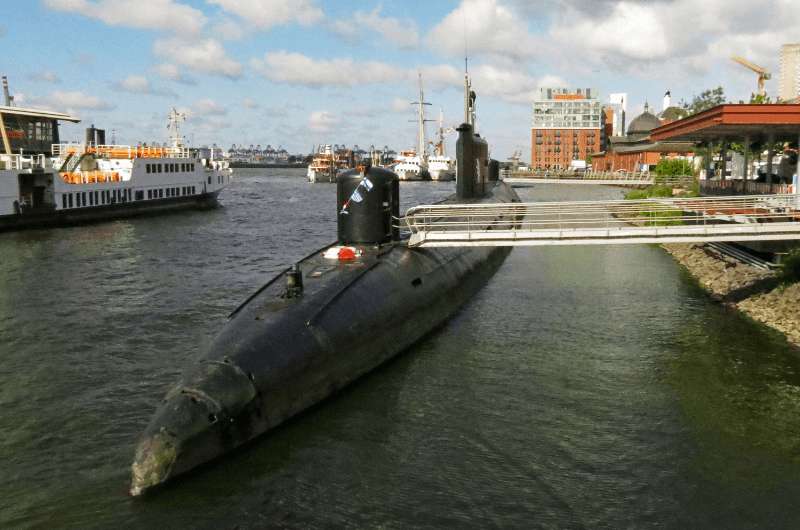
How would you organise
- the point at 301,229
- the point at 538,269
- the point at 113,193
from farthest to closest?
the point at 113,193 → the point at 301,229 → the point at 538,269

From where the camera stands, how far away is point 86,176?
53688 millimetres

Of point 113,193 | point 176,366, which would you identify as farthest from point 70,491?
point 113,193

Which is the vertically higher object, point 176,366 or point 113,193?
point 113,193

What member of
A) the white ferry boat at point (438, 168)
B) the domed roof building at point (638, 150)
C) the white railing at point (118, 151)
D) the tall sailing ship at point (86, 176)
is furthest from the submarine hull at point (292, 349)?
the white ferry boat at point (438, 168)

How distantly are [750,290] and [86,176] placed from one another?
48.6 meters

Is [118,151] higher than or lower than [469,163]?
higher

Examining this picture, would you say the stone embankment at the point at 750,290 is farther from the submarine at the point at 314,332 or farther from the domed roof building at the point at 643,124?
the domed roof building at the point at 643,124

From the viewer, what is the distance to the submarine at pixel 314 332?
1073 centimetres

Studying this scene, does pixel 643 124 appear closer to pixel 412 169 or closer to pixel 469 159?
pixel 412 169

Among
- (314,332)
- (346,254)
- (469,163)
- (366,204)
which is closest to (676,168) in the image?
(469,163)

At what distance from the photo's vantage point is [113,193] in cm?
5481

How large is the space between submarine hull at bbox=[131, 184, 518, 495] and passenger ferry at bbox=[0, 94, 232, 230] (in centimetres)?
3606

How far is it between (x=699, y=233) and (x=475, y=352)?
7370 millimetres

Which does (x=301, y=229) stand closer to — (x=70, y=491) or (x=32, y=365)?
(x=32, y=365)
